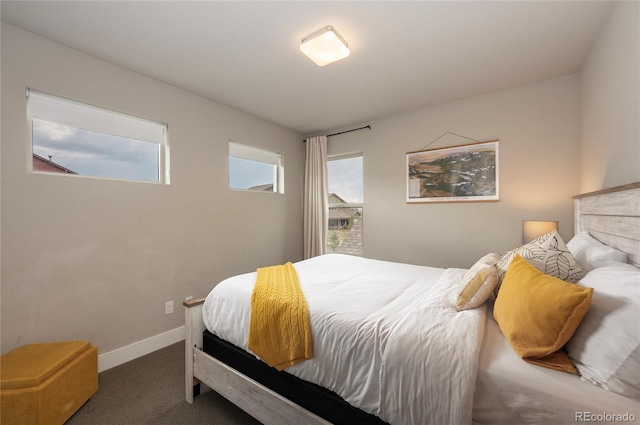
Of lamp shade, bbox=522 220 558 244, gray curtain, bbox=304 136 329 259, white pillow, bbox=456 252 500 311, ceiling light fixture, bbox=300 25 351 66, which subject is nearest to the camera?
white pillow, bbox=456 252 500 311

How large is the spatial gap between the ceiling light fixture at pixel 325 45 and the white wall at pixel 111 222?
1.61 meters

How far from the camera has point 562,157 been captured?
2.44 m

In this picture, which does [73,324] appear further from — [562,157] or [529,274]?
[562,157]

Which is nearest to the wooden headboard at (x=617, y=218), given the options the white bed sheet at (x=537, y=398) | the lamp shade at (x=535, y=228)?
the lamp shade at (x=535, y=228)

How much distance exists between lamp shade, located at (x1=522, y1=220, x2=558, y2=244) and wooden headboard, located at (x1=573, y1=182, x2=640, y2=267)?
48 cm

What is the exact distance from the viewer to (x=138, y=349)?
7.53 feet

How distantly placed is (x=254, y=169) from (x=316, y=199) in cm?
106

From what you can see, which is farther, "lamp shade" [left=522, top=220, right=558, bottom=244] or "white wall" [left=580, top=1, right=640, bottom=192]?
"lamp shade" [left=522, top=220, right=558, bottom=244]

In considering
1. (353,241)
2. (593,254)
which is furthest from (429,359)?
(353,241)

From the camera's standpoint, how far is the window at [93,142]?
75.4 inches

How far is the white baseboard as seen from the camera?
6.91ft

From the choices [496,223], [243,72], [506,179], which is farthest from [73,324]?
[506,179]
